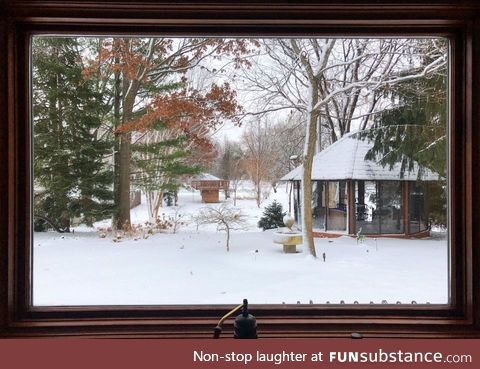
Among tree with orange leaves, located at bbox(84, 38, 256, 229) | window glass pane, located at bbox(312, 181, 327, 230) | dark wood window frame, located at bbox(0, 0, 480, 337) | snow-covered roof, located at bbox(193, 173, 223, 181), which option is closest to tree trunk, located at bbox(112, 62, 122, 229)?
tree with orange leaves, located at bbox(84, 38, 256, 229)

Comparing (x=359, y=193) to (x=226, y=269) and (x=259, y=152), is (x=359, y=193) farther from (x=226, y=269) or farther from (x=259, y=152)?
(x=226, y=269)

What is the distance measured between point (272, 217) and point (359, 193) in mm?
370

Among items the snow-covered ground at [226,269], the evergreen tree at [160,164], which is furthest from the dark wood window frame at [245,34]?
the evergreen tree at [160,164]

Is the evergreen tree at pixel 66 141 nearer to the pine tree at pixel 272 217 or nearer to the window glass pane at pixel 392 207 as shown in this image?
the pine tree at pixel 272 217

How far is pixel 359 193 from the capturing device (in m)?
1.46

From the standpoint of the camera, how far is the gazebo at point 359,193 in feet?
4.65

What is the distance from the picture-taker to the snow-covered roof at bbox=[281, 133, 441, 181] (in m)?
1.44

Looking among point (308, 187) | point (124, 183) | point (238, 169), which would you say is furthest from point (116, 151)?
point (308, 187)

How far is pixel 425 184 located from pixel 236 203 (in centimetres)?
75

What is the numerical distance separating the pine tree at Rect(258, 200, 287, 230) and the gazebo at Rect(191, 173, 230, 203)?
0.20 m

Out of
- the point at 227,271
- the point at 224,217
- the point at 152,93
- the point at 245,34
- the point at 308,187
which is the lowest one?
Result: the point at 227,271

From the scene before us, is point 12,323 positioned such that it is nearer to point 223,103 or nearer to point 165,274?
point 165,274
